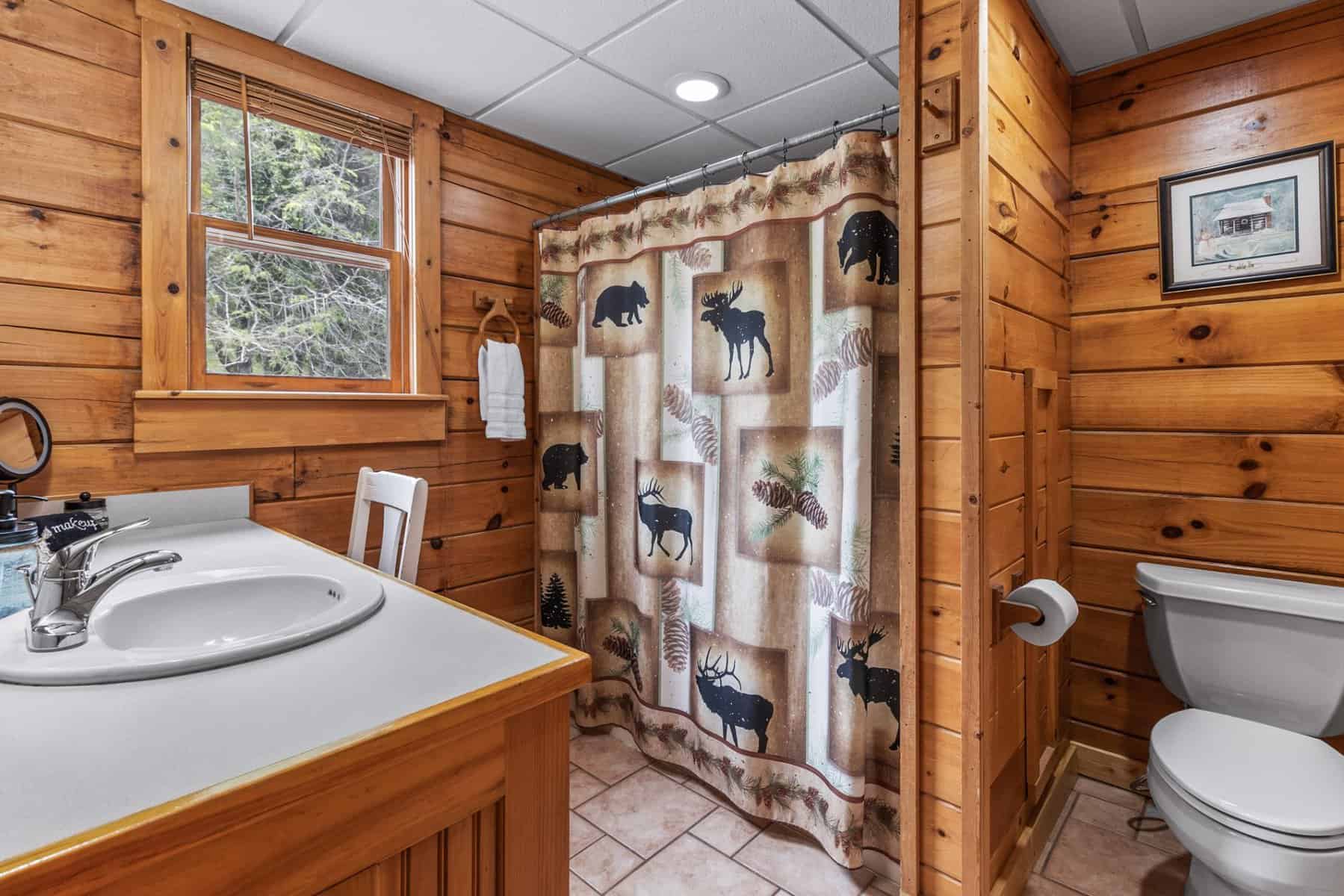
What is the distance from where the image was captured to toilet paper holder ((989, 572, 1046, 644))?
1.37m

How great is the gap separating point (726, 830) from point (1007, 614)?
99 centimetres

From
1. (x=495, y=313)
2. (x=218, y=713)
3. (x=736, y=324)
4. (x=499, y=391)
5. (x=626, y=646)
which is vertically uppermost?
(x=495, y=313)

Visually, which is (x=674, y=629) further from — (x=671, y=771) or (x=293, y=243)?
(x=293, y=243)

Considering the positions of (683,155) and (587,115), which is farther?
(683,155)

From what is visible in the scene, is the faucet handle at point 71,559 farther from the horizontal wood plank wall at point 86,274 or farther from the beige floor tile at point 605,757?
the beige floor tile at point 605,757

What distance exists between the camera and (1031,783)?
1.74 metres

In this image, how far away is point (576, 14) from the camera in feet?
5.48

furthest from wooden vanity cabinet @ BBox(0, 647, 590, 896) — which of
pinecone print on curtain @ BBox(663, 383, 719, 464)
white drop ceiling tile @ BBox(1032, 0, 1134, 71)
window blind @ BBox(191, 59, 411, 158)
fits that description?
white drop ceiling tile @ BBox(1032, 0, 1134, 71)

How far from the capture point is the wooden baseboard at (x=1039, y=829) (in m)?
1.52

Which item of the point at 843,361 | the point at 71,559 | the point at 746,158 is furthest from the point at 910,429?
the point at 71,559

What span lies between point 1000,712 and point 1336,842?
562mm

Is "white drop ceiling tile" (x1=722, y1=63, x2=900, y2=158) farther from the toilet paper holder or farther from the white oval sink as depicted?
the white oval sink

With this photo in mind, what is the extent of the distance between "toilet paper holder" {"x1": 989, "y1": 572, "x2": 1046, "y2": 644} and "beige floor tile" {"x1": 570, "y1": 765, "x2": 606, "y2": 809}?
126cm

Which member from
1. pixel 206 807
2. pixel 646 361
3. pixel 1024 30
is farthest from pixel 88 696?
pixel 1024 30
